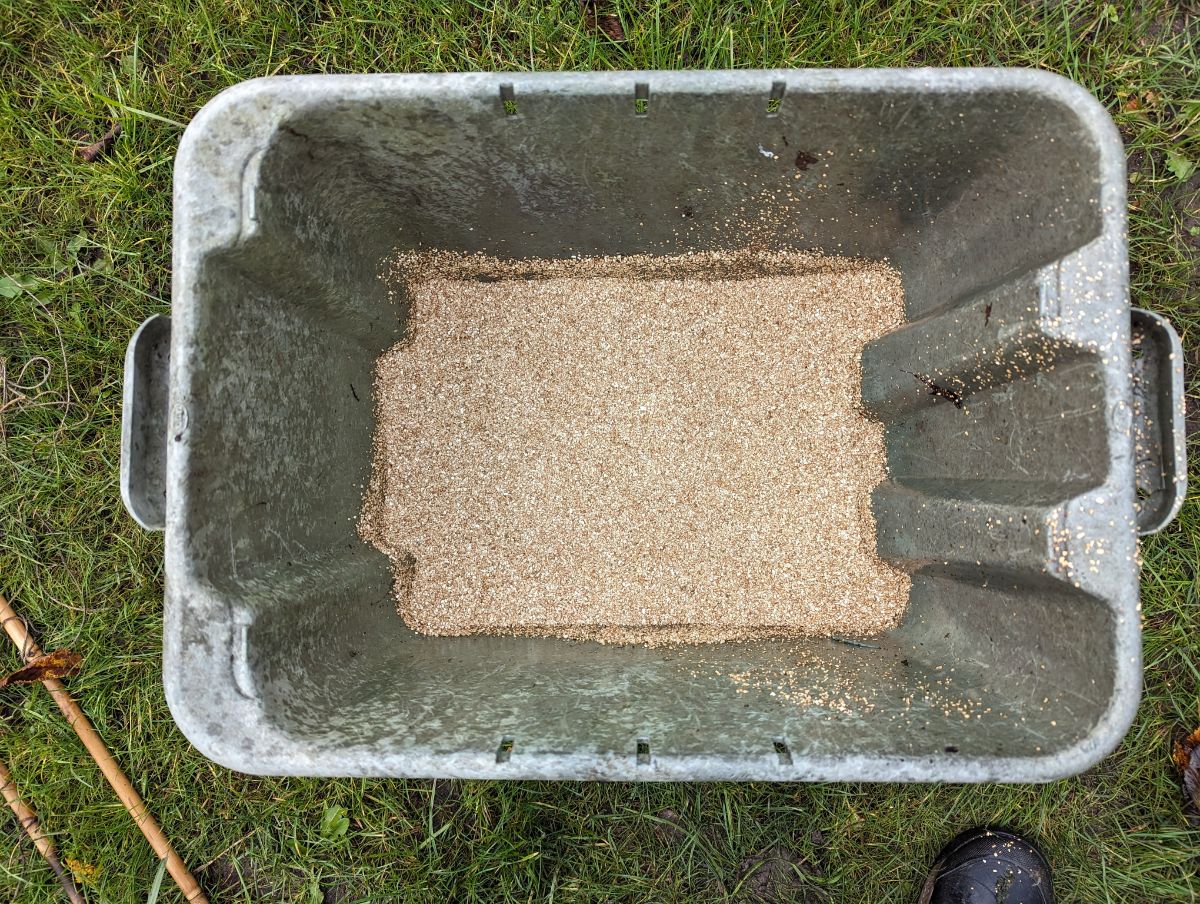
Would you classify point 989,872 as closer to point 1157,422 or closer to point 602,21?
point 1157,422

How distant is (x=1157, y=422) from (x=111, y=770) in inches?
81.9

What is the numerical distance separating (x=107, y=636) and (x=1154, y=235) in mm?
2434

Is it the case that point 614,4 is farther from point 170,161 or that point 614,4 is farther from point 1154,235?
point 1154,235

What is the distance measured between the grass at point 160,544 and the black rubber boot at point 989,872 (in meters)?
0.04

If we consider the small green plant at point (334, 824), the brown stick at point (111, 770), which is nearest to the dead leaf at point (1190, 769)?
the small green plant at point (334, 824)

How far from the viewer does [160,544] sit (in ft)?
5.17

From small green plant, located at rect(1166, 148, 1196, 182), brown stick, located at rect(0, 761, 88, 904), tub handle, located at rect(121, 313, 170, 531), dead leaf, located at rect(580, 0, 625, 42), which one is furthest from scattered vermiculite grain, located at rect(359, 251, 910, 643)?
brown stick, located at rect(0, 761, 88, 904)

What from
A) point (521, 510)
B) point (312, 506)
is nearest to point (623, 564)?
point (521, 510)

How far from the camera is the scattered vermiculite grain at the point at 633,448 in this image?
141 centimetres

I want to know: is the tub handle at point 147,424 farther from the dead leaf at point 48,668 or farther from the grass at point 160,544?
the dead leaf at point 48,668

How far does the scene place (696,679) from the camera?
4.21ft

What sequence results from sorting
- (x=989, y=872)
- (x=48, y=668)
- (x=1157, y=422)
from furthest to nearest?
(x=48, y=668)
(x=989, y=872)
(x=1157, y=422)

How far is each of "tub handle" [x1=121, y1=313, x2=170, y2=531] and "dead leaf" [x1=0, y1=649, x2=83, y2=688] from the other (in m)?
0.71

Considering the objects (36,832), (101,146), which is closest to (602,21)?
(101,146)
